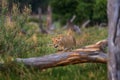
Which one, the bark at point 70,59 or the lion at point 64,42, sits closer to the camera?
the bark at point 70,59

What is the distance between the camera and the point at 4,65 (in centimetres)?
802

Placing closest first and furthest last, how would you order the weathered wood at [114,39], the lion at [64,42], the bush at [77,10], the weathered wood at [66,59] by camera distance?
the weathered wood at [114,39] < the weathered wood at [66,59] < the lion at [64,42] < the bush at [77,10]

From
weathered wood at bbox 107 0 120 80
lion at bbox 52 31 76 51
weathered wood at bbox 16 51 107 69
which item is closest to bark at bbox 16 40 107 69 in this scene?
weathered wood at bbox 16 51 107 69

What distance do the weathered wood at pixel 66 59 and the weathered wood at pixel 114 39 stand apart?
0.77 metres

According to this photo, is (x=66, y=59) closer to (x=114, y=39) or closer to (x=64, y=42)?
(x=114, y=39)

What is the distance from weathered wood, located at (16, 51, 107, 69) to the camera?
7793 mm

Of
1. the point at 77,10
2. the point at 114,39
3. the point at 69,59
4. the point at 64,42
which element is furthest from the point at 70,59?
the point at 77,10

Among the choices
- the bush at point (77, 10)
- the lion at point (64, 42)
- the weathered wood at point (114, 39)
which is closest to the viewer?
the weathered wood at point (114, 39)

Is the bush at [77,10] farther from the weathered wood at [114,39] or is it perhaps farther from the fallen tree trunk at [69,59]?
the weathered wood at [114,39]

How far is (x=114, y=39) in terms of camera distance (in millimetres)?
6977

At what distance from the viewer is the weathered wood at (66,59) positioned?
25.6 ft

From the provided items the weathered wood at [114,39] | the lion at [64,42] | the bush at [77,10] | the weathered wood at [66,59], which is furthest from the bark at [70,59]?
the bush at [77,10]

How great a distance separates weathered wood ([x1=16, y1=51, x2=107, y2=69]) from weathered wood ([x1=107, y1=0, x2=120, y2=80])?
0.77 meters

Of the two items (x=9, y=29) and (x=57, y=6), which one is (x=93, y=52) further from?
(x=57, y=6)
